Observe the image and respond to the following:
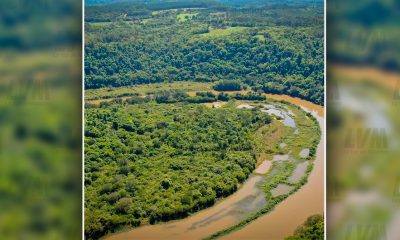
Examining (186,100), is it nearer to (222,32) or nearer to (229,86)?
(229,86)

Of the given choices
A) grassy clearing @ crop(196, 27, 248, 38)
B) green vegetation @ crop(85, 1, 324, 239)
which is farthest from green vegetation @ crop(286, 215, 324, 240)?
grassy clearing @ crop(196, 27, 248, 38)

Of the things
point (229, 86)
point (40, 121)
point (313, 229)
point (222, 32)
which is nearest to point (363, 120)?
point (313, 229)

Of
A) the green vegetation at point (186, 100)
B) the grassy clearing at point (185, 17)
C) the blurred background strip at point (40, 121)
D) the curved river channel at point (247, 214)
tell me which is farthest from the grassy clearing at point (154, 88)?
the curved river channel at point (247, 214)

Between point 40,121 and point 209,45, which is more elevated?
point 209,45

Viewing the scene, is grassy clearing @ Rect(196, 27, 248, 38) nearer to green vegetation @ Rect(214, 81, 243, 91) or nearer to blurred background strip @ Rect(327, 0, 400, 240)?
green vegetation @ Rect(214, 81, 243, 91)

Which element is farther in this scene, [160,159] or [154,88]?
[154,88]

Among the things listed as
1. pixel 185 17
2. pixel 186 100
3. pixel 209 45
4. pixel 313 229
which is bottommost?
pixel 313 229
